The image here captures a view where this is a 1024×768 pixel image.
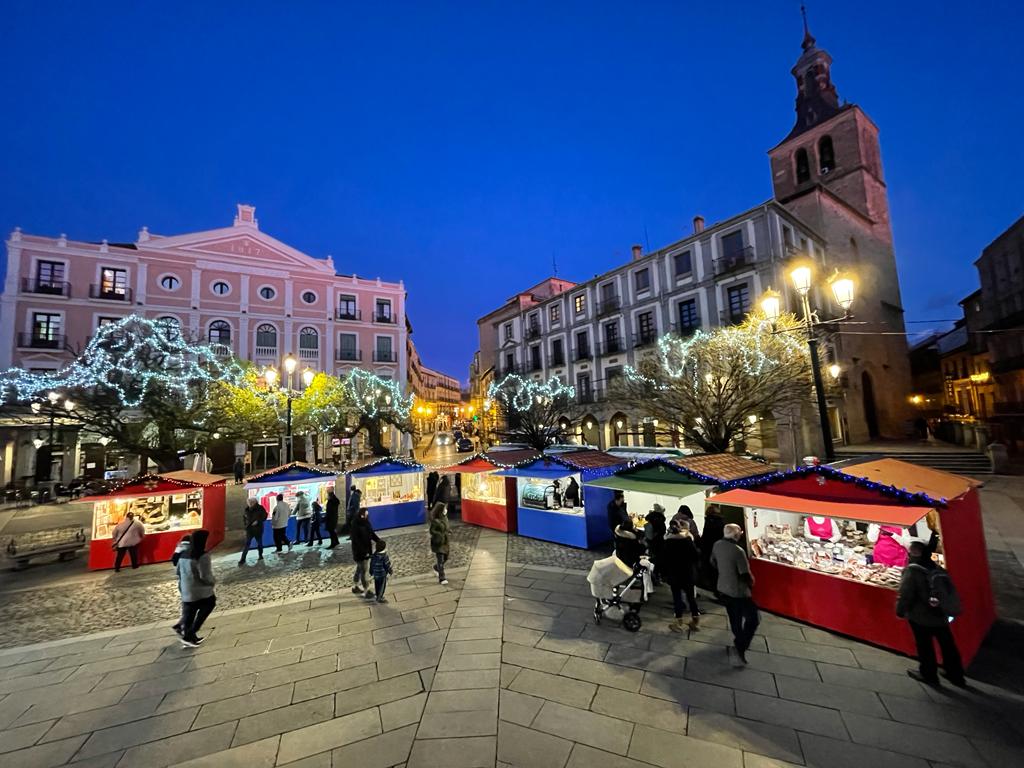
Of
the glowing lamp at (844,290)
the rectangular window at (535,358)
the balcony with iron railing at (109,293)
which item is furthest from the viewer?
the rectangular window at (535,358)

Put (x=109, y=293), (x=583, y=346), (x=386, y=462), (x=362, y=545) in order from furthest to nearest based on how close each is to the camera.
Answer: (x=583, y=346) → (x=109, y=293) → (x=386, y=462) → (x=362, y=545)

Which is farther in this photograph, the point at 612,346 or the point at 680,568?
the point at 612,346

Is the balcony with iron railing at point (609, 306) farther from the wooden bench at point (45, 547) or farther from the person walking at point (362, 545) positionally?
the wooden bench at point (45, 547)

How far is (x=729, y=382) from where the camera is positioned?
14812mm

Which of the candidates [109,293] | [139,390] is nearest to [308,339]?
[109,293]

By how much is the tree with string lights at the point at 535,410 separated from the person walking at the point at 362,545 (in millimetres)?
12744

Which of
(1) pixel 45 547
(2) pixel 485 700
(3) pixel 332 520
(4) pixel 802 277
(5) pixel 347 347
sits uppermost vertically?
(5) pixel 347 347

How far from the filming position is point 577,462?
11.9 meters

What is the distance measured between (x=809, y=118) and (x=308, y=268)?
41.5 m

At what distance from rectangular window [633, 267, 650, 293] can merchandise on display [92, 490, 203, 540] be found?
91.8ft

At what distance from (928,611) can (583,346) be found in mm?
30766

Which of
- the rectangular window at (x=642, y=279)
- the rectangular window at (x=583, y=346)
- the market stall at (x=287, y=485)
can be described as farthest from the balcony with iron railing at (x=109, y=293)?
the rectangular window at (x=642, y=279)

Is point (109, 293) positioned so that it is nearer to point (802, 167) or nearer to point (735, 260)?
point (735, 260)

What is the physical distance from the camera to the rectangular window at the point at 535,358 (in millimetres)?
39028
